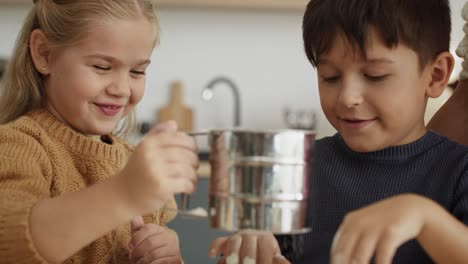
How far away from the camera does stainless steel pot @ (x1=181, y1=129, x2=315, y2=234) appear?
1.99 feet

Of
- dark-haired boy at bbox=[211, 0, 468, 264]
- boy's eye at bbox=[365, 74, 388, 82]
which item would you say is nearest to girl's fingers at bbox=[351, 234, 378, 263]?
dark-haired boy at bbox=[211, 0, 468, 264]

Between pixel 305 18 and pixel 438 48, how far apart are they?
22 cm

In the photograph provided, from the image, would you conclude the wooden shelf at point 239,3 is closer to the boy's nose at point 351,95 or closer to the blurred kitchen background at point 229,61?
the blurred kitchen background at point 229,61

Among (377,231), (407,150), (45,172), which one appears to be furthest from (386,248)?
(45,172)

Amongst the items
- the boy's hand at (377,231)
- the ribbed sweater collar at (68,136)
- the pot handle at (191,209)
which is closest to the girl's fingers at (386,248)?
the boy's hand at (377,231)

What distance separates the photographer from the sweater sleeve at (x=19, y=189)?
0.73 meters

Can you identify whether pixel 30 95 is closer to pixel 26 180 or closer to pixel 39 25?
pixel 39 25

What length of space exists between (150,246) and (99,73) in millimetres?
299

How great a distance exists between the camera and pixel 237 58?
130 inches

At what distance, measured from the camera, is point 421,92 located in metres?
1.00

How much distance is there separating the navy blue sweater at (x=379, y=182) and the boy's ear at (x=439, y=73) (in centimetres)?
8

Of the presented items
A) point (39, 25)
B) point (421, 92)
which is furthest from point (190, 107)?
point (421, 92)

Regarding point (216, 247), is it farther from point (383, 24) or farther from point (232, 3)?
point (232, 3)

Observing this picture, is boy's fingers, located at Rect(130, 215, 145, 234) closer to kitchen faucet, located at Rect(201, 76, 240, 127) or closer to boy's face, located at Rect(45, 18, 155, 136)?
boy's face, located at Rect(45, 18, 155, 136)
